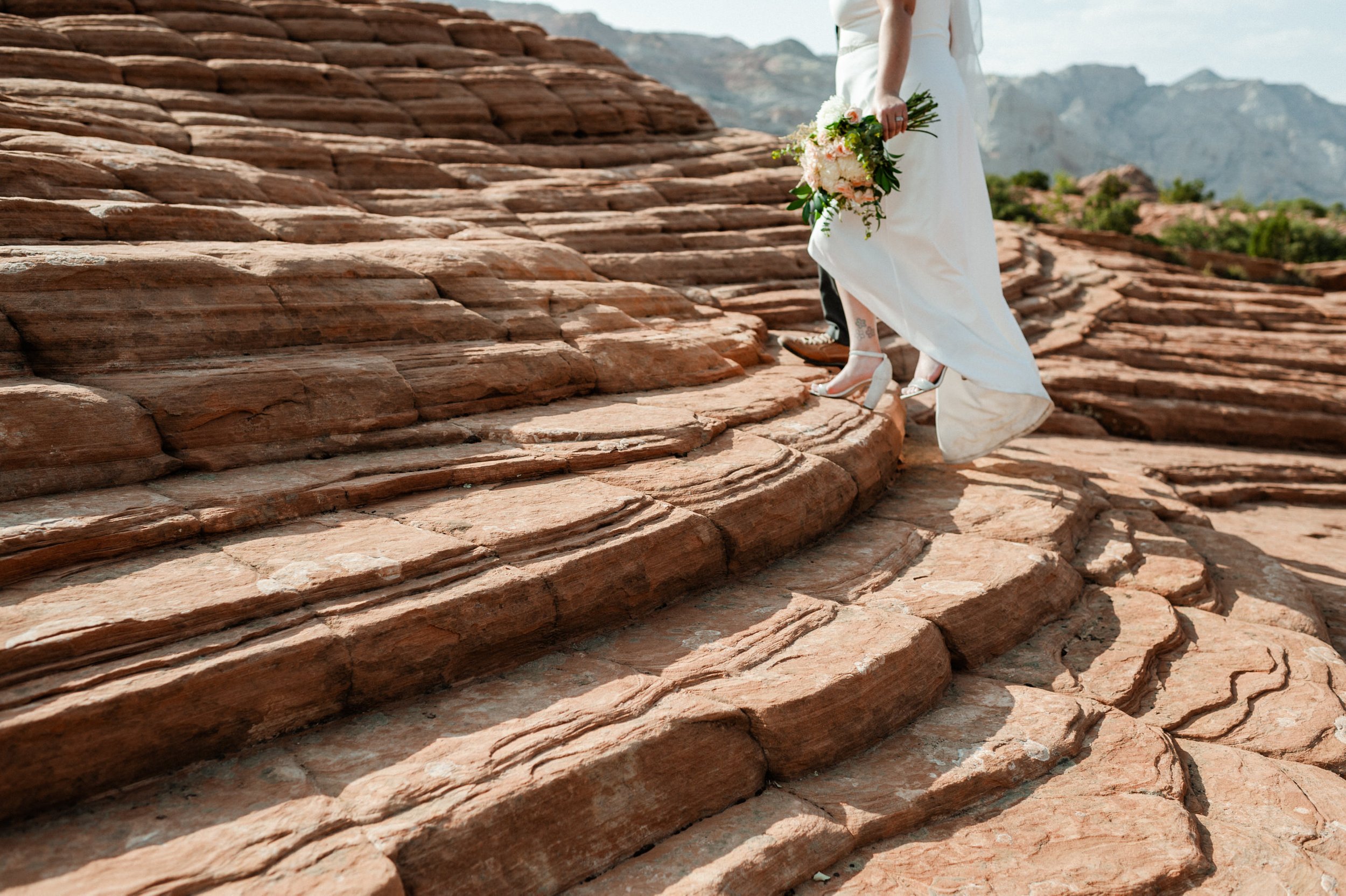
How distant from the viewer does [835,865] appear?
232 centimetres

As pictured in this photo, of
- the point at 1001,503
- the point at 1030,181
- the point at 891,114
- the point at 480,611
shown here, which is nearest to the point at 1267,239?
the point at 1030,181

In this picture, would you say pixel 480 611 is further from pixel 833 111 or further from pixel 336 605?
pixel 833 111

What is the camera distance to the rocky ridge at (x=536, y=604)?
2.08 m

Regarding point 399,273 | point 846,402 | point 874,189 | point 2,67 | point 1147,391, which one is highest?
point 2,67

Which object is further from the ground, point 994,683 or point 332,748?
point 332,748

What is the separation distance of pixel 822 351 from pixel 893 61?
193 cm

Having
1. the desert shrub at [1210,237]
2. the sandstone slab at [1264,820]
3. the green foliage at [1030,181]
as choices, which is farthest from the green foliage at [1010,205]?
the sandstone slab at [1264,820]

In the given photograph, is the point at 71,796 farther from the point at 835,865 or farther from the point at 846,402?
the point at 846,402

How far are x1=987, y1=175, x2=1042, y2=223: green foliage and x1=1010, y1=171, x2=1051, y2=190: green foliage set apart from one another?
241cm

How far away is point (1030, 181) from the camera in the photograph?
2612cm

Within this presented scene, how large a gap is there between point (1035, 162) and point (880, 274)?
78.3m

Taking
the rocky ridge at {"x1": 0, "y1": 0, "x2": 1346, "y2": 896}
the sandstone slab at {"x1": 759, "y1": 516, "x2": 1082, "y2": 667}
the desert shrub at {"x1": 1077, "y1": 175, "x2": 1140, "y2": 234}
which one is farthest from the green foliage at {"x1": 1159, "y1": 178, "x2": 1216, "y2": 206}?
the sandstone slab at {"x1": 759, "y1": 516, "x2": 1082, "y2": 667}

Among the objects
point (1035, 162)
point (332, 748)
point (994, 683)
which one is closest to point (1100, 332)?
point (994, 683)

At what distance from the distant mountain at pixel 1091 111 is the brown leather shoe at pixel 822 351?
184 ft
